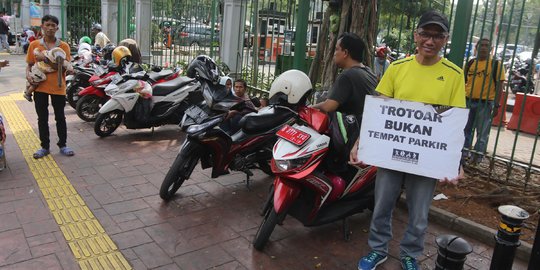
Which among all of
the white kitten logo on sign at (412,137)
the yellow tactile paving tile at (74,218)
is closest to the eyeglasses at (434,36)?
the white kitten logo on sign at (412,137)

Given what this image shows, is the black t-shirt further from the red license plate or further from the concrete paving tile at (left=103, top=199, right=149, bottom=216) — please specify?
A: the concrete paving tile at (left=103, top=199, right=149, bottom=216)

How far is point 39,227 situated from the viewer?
371cm

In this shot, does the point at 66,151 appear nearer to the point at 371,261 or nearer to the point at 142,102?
the point at 142,102

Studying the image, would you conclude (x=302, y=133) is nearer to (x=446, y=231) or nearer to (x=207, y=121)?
(x=207, y=121)

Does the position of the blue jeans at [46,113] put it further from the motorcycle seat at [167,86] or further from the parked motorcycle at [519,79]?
the parked motorcycle at [519,79]

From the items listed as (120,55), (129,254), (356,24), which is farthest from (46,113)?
(356,24)

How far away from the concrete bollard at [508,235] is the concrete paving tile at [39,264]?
2834 millimetres

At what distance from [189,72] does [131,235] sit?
2.11 m

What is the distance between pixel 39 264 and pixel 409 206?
2.64 metres

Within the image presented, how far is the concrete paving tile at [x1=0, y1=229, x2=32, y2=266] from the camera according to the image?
320cm

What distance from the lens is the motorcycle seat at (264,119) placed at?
13.6 ft

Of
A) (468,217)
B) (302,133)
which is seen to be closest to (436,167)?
(302,133)

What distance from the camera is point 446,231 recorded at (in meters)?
4.18

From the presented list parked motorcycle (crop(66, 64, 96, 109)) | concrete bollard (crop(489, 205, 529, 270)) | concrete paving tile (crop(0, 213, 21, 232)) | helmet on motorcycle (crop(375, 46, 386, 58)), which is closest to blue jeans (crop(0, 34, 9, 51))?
parked motorcycle (crop(66, 64, 96, 109))
